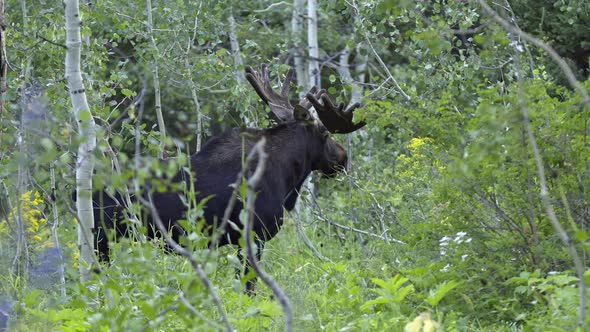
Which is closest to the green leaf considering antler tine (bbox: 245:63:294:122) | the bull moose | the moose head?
the bull moose

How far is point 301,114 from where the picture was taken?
9273 mm

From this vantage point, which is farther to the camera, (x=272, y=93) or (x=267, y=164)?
(x=272, y=93)

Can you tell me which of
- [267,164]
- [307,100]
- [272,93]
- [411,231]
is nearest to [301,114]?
[307,100]

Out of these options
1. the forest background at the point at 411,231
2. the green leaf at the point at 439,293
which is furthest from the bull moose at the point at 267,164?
the green leaf at the point at 439,293

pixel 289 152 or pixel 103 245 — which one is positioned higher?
pixel 289 152

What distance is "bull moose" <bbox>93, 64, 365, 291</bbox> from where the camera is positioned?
8.51 metres

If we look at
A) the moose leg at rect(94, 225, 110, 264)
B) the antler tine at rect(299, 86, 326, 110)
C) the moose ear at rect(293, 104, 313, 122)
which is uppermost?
the antler tine at rect(299, 86, 326, 110)

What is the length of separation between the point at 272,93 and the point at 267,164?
1.14 metres

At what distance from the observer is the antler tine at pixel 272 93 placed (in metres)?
9.50

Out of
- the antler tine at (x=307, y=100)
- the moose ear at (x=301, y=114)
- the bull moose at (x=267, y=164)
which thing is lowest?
the bull moose at (x=267, y=164)

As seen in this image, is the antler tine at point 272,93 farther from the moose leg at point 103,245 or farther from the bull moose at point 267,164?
the moose leg at point 103,245

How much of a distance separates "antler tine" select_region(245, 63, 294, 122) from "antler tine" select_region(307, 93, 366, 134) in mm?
295

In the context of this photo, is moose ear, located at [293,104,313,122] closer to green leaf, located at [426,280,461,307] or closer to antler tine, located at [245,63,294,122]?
antler tine, located at [245,63,294,122]

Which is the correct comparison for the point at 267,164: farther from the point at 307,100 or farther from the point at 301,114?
the point at 307,100
